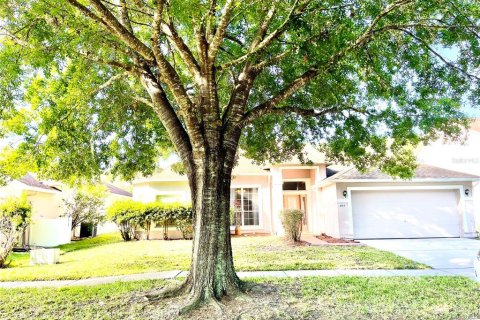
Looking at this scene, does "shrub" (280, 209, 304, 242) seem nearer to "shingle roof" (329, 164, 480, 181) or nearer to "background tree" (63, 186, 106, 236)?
"shingle roof" (329, 164, 480, 181)

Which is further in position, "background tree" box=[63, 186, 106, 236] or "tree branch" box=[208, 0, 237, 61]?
"background tree" box=[63, 186, 106, 236]

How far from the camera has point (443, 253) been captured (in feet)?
37.9

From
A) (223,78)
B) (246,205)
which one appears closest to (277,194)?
(246,205)

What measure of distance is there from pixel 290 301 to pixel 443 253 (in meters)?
8.08

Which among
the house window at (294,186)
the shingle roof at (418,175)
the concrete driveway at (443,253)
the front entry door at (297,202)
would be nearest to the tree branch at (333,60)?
the concrete driveway at (443,253)

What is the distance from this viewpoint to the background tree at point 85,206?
19.1m

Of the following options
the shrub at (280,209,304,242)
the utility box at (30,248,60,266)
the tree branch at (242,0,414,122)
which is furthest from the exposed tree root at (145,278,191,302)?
the shrub at (280,209,304,242)

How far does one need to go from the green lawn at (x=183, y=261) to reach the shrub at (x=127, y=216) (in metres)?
4.25

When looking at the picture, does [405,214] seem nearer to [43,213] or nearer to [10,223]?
[10,223]

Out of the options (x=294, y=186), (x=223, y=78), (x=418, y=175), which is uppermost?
(x=223, y=78)

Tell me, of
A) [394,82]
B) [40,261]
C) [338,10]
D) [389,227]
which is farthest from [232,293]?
[389,227]

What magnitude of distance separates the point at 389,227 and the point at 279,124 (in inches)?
380

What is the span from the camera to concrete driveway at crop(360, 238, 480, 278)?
29.9 ft

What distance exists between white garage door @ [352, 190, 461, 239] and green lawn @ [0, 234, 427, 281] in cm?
386
